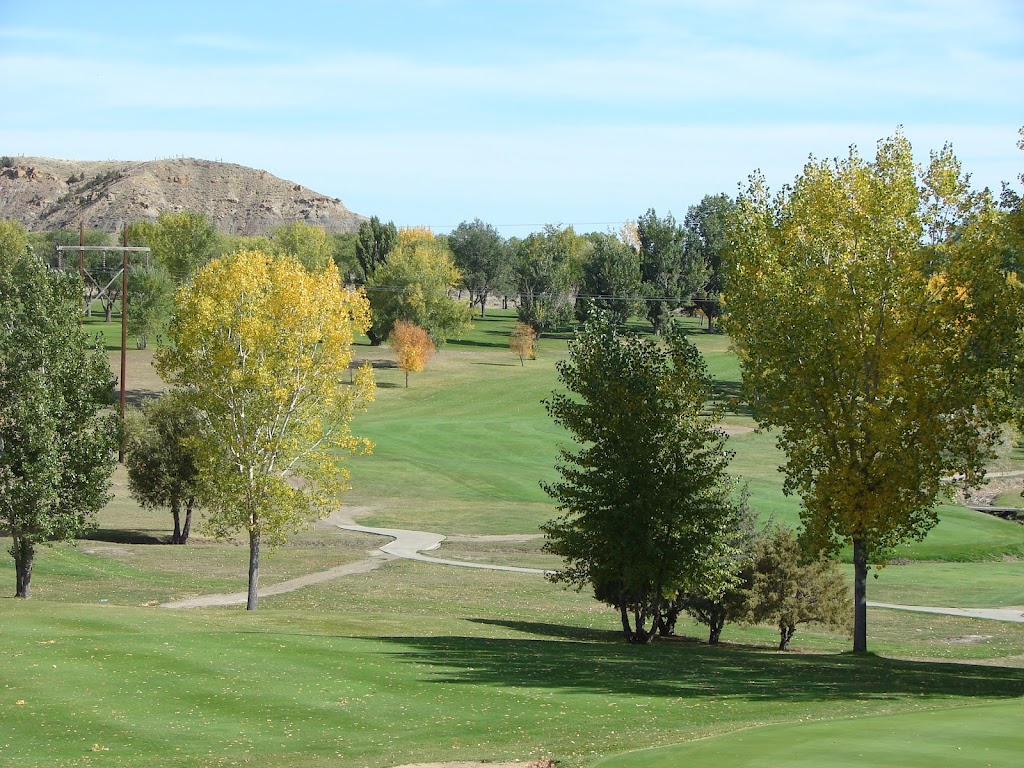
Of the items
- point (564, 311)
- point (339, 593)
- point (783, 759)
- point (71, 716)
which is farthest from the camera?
point (564, 311)

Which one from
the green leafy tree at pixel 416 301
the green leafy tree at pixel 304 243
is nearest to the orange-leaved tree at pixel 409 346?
the green leafy tree at pixel 416 301

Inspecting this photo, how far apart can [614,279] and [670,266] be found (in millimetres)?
9023

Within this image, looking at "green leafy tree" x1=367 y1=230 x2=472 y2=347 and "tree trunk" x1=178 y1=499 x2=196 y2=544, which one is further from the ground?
"green leafy tree" x1=367 y1=230 x2=472 y2=347

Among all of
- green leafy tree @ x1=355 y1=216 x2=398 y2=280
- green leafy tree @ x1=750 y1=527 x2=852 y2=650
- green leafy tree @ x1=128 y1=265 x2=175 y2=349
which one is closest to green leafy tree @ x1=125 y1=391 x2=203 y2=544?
green leafy tree @ x1=750 y1=527 x2=852 y2=650

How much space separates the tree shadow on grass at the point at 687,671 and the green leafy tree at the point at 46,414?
1208 cm

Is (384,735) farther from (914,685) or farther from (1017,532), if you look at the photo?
(1017,532)

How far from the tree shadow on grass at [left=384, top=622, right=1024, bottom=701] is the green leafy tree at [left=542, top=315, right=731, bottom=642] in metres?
2.28

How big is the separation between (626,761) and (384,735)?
450cm

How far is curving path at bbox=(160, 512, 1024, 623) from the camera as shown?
3850cm

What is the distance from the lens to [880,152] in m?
31.6

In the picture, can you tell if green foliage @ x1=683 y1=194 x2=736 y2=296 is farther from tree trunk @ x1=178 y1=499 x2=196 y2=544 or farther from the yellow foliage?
the yellow foliage

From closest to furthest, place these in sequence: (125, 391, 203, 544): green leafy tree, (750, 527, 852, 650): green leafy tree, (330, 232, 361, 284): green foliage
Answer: (750, 527, 852, 650): green leafy tree
(125, 391, 203, 544): green leafy tree
(330, 232, 361, 284): green foliage

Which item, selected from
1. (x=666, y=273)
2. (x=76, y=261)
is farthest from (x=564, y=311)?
(x=76, y=261)

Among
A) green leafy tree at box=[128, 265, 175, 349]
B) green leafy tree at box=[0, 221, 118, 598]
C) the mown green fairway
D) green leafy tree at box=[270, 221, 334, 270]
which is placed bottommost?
the mown green fairway
